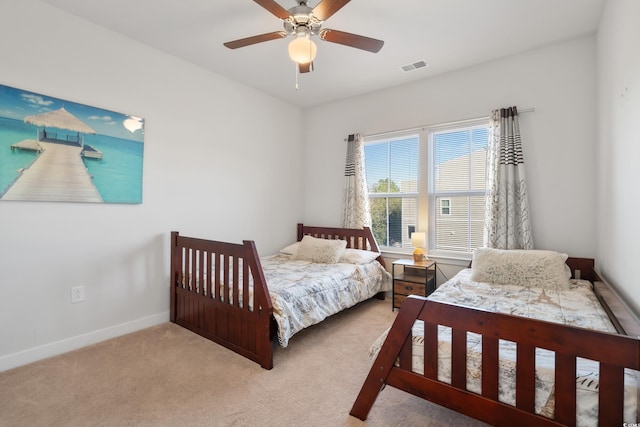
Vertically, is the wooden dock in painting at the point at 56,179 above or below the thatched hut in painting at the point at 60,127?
below

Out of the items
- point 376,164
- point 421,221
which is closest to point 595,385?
point 421,221

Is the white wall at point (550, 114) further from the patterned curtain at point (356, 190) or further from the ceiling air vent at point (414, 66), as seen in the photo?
the patterned curtain at point (356, 190)

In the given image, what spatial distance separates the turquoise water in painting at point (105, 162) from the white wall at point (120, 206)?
0.35 ft

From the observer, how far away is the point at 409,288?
3.20m

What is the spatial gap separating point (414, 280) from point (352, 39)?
2.31 m

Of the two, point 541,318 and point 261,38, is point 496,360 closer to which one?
point 541,318

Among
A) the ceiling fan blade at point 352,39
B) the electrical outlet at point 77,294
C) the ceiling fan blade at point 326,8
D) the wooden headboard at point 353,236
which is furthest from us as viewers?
the wooden headboard at point 353,236

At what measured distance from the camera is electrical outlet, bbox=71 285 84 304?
239 cm

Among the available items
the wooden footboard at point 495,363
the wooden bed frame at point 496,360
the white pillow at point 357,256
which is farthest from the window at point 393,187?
the wooden footboard at point 495,363

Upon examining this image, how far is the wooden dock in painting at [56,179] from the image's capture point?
2.14 meters

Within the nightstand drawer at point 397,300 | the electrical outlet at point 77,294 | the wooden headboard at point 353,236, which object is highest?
the wooden headboard at point 353,236

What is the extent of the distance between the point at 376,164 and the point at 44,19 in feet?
11.0

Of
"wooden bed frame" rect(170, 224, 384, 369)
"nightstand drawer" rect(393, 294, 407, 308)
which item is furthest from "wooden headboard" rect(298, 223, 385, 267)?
"wooden bed frame" rect(170, 224, 384, 369)

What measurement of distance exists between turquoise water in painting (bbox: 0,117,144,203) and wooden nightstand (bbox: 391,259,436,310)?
105 inches
